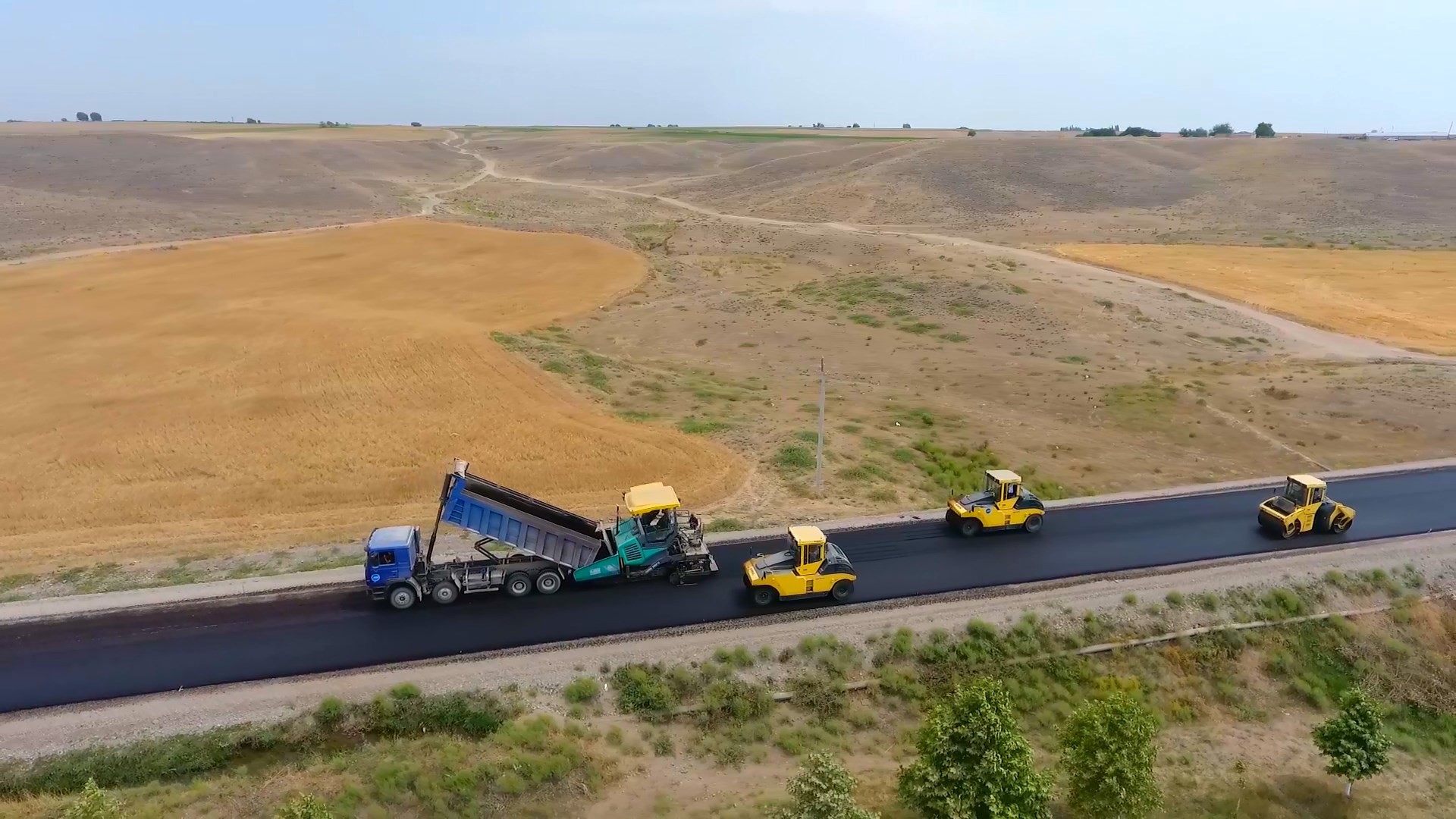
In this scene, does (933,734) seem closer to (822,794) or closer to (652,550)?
(822,794)

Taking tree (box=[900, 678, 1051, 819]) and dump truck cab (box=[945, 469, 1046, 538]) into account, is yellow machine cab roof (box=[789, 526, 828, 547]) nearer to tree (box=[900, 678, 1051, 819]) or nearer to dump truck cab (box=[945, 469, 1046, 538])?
dump truck cab (box=[945, 469, 1046, 538])

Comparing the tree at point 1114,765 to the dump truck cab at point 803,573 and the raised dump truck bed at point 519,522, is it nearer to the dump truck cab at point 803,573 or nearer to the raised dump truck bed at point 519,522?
the dump truck cab at point 803,573

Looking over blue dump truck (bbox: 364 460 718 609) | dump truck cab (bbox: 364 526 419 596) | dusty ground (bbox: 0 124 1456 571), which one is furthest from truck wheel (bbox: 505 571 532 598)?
dusty ground (bbox: 0 124 1456 571)

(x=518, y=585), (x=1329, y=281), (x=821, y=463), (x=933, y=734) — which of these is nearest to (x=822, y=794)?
(x=933, y=734)

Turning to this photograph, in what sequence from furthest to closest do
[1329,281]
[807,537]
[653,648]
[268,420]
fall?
1. [1329,281]
2. [268,420]
3. [807,537]
4. [653,648]

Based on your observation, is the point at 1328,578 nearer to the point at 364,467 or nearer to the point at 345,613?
the point at 345,613
